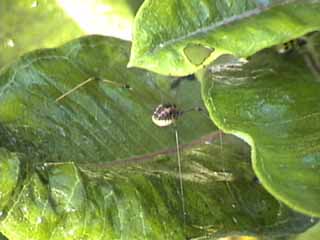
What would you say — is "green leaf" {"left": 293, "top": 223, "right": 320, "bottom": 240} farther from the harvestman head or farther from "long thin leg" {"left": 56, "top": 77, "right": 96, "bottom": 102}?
"long thin leg" {"left": 56, "top": 77, "right": 96, "bottom": 102}

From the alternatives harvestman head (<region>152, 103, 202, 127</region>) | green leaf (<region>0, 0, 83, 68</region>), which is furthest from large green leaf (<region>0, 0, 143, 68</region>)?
harvestman head (<region>152, 103, 202, 127</region>)

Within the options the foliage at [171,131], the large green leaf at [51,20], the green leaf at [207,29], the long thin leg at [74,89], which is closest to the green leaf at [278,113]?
the foliage at [171,131]

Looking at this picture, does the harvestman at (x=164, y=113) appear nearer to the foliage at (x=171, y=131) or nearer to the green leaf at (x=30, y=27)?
the foliage at (x=171, y=131)

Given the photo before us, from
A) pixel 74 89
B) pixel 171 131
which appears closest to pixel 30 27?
pixel 74 89

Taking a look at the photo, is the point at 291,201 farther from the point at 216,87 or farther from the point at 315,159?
the point at 216,87

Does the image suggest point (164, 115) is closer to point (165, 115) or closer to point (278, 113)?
point (165, 115)
